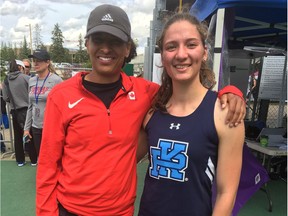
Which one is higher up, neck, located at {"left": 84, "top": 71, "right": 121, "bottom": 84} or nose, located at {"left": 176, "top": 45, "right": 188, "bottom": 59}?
nose, located at {"left": 176, "top": 45, "right": 188, "bottom": 59}

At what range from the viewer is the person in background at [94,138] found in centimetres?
143

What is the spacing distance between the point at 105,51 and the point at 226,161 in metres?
0.81

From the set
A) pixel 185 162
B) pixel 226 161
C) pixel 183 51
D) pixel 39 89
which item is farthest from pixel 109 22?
pixel 39 89

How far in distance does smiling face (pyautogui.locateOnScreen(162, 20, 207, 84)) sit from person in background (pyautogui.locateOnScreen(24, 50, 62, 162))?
2967mm

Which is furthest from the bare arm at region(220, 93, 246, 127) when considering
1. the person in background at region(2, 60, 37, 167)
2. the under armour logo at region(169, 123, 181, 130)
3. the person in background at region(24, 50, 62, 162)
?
the person in background at region(2, 60, 37, 167)

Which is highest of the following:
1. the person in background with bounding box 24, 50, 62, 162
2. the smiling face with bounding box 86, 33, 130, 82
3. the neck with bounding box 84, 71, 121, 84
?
the smiling face with bounding box 86, 33, 130, 82

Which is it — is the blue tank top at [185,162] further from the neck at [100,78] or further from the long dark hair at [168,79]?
the neck at [100,78]

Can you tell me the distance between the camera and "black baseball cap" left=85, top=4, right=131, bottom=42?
144 cm

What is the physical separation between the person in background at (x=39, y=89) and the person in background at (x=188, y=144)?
9.52 feet

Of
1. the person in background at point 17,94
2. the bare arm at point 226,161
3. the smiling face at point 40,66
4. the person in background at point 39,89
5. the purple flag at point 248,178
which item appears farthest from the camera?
the person in background at point 17,94

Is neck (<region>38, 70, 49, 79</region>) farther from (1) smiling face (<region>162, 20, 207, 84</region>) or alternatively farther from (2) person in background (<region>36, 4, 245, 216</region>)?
(1) smiling face (<region>162, 20, 207, 84</region>)

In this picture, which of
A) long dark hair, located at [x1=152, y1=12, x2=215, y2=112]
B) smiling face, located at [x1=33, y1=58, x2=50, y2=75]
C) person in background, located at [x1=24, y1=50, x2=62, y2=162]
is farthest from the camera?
smiling face, located at [x1=33, y1=58, x2=50, y2=75]

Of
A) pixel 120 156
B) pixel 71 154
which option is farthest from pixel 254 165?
pixel 71 154

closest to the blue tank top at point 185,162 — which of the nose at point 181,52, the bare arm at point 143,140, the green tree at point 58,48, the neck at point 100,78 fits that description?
the bare arm at point 143,140
